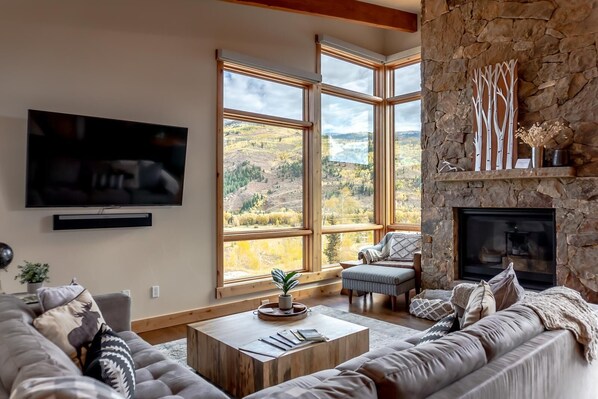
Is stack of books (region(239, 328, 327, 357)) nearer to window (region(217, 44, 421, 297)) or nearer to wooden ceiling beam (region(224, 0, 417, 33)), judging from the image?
window (region(217, 44, 421, 297))

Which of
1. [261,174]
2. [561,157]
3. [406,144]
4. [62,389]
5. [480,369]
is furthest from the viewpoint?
[406,144]

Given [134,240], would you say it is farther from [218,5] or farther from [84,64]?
[218,5]

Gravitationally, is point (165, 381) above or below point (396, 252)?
below

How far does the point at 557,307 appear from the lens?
1.92 meters

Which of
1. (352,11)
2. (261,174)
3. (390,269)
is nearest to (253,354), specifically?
(390,269)

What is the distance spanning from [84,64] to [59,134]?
75 cm

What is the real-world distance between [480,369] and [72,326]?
6.00 ft

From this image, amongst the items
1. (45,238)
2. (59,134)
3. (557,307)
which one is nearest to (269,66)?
(59,134)

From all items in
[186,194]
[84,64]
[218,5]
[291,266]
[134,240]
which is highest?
[218,5]

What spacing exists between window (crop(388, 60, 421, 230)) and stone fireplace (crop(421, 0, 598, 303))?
3.97 ft

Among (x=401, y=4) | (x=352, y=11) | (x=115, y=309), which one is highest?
(x=401, y=4)

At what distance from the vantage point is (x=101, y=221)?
149 inches

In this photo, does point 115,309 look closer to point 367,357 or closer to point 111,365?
point 111,365

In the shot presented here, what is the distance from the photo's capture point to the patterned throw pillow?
5.36 metres
